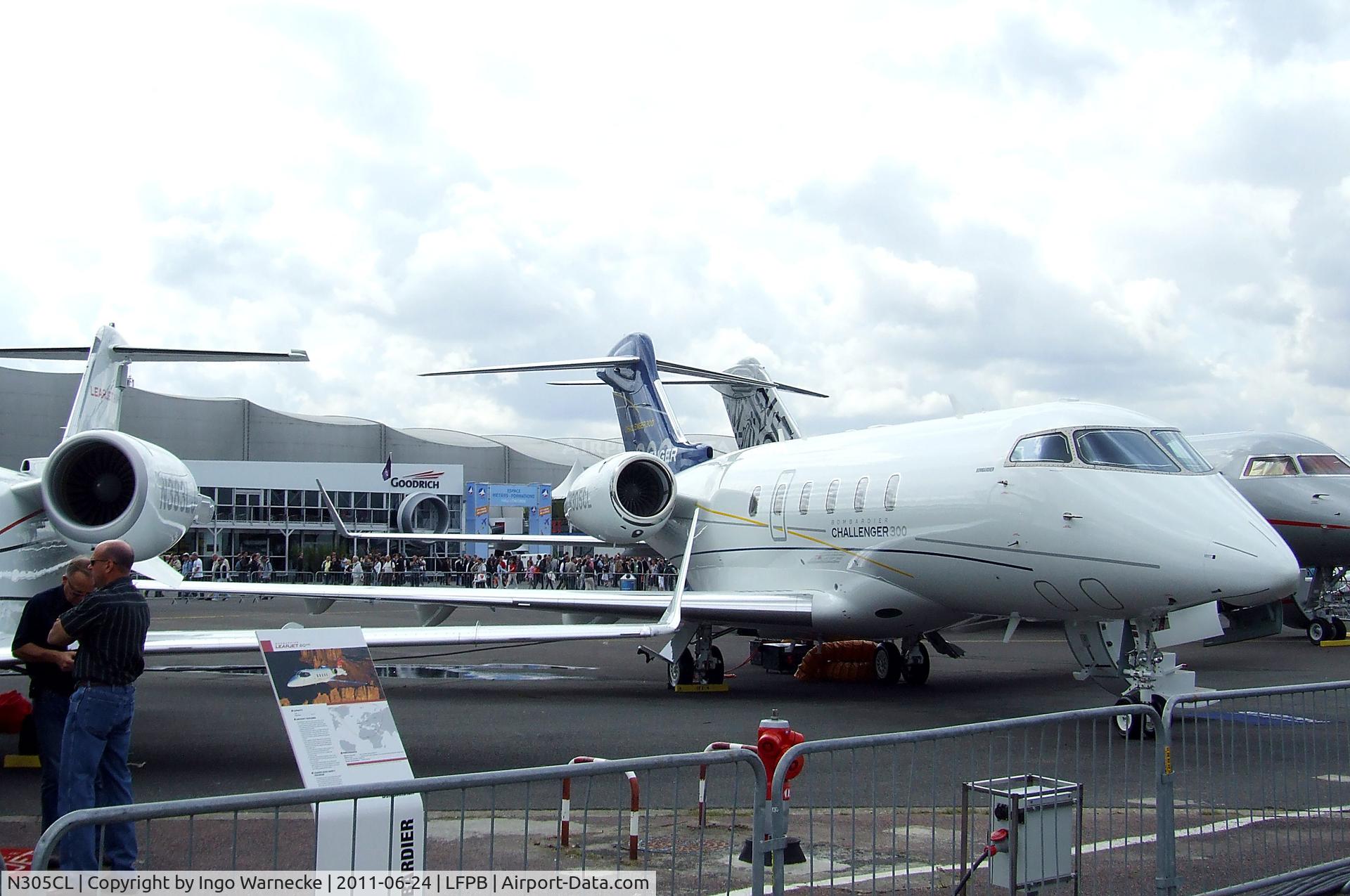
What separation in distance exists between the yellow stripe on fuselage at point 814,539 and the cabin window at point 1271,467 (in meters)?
9.78

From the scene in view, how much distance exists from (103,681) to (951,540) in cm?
819

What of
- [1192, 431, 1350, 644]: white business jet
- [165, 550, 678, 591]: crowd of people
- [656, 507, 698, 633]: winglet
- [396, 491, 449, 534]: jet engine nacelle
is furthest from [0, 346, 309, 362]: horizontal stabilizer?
[396, 491, 449, 534]: jet engine nacelle

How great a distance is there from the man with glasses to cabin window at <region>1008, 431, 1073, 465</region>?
317 inches

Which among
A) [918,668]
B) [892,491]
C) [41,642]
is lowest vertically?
[918,668]

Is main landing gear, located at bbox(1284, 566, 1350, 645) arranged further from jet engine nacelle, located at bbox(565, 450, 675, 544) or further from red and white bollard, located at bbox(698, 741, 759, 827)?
red and white bollard, located at bbox(698, 741, 759, 827)

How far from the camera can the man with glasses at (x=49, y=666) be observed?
675 centimetres

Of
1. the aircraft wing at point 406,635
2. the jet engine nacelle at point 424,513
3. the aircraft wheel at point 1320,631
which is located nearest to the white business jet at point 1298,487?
the aircraft wheel at point 1320,631

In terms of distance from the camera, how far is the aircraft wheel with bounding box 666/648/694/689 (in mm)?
15367

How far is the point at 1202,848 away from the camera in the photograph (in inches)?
239

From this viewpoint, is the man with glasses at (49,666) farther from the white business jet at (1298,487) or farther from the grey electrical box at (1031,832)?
the white business jet at (1298,487)

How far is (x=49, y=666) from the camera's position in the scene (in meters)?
6.96

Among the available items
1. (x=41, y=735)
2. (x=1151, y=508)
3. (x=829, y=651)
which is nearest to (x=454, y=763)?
(x=41, y=735)

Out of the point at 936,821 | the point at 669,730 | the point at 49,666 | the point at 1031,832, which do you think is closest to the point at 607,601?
the point at 669,730

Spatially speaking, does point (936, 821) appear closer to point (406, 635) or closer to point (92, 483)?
point (406, 635)
